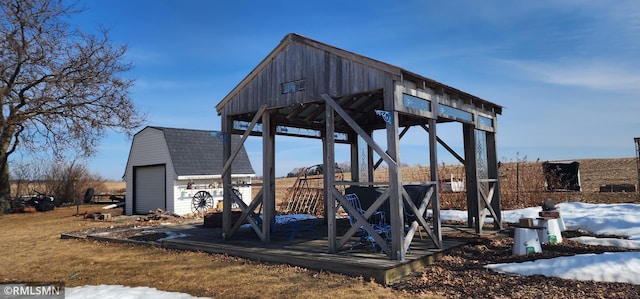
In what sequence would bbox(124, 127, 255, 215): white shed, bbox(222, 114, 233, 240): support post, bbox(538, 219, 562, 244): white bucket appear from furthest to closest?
1. bbox(124, 127, 255, 215): white shed
2. bbox(222, 114, 233, 240): support post
3. bbox(538, 219, 562, 244): white bucket

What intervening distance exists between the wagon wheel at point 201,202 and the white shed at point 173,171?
0.04 metres

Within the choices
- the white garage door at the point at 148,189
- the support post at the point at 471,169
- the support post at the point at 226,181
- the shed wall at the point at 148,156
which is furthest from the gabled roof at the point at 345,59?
the white garage door at the point at 148,189

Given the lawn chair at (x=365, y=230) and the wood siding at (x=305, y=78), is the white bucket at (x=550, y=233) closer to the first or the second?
the lawn chair at (x=365, y=230)

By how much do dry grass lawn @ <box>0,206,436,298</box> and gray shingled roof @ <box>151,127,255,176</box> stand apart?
7545mm

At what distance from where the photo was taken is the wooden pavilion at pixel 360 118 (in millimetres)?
5738

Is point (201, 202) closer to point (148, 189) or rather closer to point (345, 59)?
point (148, 189)

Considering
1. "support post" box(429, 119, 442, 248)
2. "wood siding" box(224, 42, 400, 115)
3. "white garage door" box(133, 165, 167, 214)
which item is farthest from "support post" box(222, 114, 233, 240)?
"white garage door" box(133, 165, 167, 214)

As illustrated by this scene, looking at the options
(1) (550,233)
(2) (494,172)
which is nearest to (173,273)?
(1) (550,233)

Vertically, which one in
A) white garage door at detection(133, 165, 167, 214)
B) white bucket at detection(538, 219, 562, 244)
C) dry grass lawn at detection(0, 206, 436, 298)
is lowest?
dry grass lawn at detection(0, 206, 436, 298)

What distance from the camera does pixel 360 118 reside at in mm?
9836

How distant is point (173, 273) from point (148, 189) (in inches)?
492

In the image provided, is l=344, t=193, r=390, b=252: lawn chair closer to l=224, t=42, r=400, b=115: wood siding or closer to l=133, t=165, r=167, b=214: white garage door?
l=224, t=42, r=400, b=115: wood siding

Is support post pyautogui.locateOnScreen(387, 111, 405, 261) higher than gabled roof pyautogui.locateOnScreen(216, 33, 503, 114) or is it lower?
lower

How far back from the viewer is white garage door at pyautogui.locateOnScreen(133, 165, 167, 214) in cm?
1652
